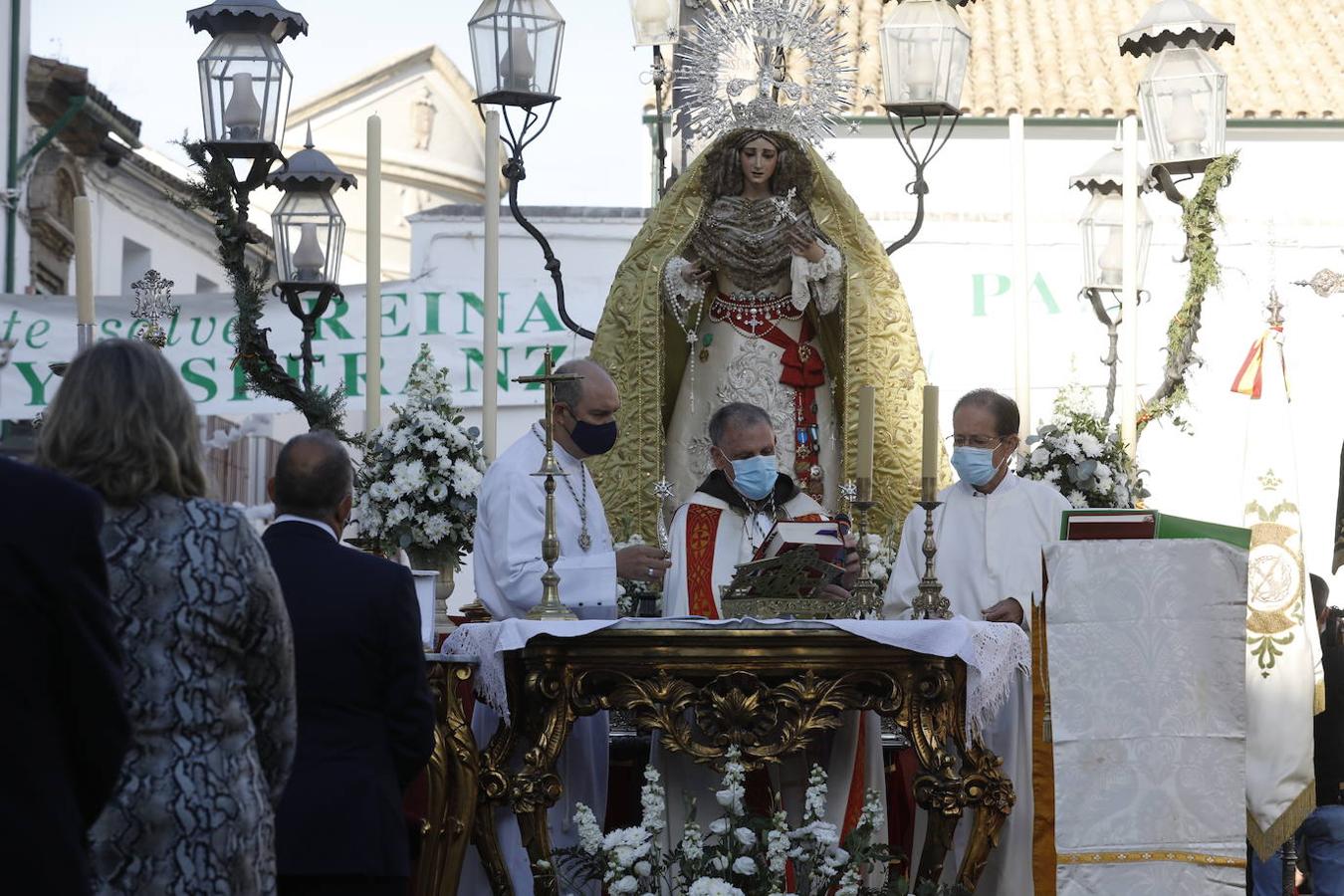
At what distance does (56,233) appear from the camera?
58.4 feet

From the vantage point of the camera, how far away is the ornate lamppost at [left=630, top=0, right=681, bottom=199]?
8.71m

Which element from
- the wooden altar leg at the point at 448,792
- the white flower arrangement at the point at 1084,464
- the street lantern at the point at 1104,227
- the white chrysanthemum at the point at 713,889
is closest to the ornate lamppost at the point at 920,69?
the white flower arrangement at the point at 1084,464

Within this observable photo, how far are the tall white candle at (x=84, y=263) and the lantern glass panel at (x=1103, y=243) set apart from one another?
479cm

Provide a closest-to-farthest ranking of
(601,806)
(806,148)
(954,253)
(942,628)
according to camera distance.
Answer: (942,628) < (601,806) < (806,148) < (954,253)

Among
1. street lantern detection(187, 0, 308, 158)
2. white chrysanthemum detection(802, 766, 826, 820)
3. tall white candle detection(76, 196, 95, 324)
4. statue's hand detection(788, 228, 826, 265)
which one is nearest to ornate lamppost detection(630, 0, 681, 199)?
statue's hand detection(788, 228, 826, 265)

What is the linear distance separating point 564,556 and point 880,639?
3.92ft

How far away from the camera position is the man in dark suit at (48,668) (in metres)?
3.16

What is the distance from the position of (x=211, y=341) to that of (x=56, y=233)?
7.06 m

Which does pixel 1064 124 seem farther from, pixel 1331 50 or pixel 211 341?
pixel 211 341

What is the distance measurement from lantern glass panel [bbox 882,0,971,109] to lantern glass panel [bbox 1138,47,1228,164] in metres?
0.71

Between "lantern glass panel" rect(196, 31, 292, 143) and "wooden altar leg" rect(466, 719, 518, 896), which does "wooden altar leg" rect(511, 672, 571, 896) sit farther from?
"lantern glass panel" rect(196, 31, 292, 143)

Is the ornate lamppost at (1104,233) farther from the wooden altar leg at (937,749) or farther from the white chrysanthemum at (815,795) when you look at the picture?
the white chrysanthemum at (815,795)

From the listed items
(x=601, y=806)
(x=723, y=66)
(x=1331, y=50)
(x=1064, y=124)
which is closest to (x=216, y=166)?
(x=723, y=66)

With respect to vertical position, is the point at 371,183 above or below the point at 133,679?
above
